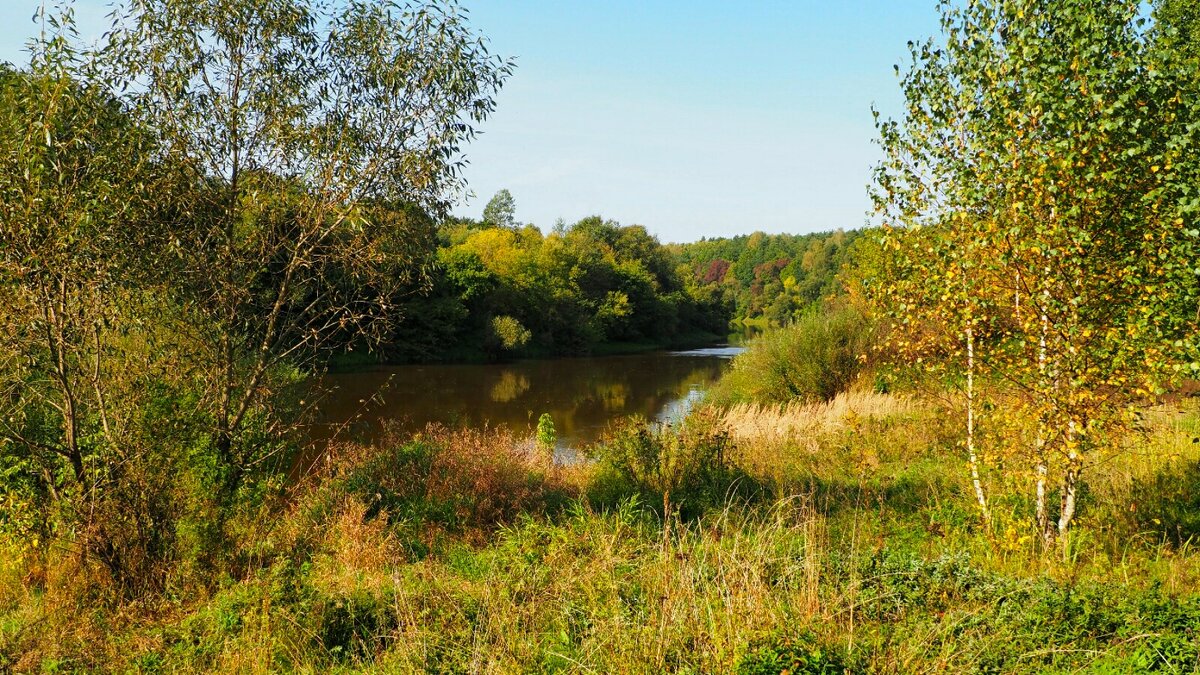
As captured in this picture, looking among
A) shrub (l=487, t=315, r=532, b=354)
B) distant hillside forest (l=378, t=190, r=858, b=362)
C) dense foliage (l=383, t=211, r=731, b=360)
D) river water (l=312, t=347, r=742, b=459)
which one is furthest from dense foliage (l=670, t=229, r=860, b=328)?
river water (l=312, t=347, r=742, b=459)

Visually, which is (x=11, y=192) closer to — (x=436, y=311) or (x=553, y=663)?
(x=553, y=663)

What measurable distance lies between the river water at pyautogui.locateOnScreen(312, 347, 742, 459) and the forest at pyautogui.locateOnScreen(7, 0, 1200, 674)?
8.70 metres

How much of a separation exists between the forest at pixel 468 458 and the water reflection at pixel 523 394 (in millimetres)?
9076

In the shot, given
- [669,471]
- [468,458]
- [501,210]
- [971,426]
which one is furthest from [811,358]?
[501,210]

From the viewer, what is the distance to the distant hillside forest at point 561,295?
47.0 meters

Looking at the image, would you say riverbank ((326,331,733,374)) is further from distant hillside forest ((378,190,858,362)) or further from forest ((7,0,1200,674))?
forest ((7,0,1200,674))

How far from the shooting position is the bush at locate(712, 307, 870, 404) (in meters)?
21.4

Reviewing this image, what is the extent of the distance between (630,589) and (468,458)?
495cm

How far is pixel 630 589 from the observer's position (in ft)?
19.0

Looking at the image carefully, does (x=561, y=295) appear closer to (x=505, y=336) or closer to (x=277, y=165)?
(x=505, y=336)

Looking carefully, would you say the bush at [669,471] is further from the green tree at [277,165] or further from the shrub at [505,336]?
the shrub at [505,336]

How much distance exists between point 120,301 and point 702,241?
158 metres

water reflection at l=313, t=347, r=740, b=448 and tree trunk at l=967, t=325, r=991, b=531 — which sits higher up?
tree trunk at l=967, t=325, r=991, b=531

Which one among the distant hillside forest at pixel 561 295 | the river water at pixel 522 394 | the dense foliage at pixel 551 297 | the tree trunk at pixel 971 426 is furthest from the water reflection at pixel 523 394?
the tree trunk at pixel 971 426
